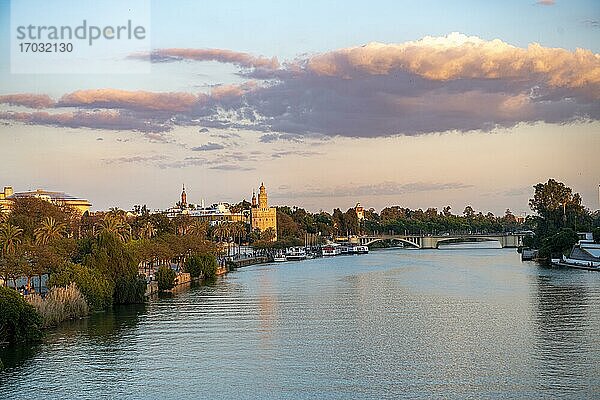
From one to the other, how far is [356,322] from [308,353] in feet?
29.4

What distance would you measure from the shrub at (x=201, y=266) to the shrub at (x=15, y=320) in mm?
38693

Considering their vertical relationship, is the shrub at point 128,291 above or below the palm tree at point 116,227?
below

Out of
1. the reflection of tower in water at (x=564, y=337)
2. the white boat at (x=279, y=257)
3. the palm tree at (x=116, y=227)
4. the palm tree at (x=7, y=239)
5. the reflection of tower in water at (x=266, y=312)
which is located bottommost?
the reflection of tower in water at (x=564, y=337)

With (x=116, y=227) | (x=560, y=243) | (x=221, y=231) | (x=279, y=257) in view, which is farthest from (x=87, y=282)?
(x=221, y=231)

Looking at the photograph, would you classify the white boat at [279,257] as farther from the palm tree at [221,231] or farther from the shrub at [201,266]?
the shrub at [201,266]

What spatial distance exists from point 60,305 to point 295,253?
297 ft

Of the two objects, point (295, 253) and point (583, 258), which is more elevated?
point (295, 253)

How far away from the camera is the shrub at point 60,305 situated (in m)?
36.8

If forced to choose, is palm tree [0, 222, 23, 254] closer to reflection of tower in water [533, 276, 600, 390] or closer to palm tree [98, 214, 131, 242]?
palm tree [98, 214, 131, 242]

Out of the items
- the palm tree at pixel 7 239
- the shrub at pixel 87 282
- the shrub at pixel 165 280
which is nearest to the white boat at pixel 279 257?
the shrub at pixel 165 280

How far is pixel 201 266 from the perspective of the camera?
238ft

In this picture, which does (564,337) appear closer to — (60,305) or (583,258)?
(60,305)

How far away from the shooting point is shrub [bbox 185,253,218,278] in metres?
71.6

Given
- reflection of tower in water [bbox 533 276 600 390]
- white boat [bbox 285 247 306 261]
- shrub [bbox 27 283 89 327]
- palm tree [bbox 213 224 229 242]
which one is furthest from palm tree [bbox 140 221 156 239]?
reflection of tower in water [bbox 533 276 600 390]
